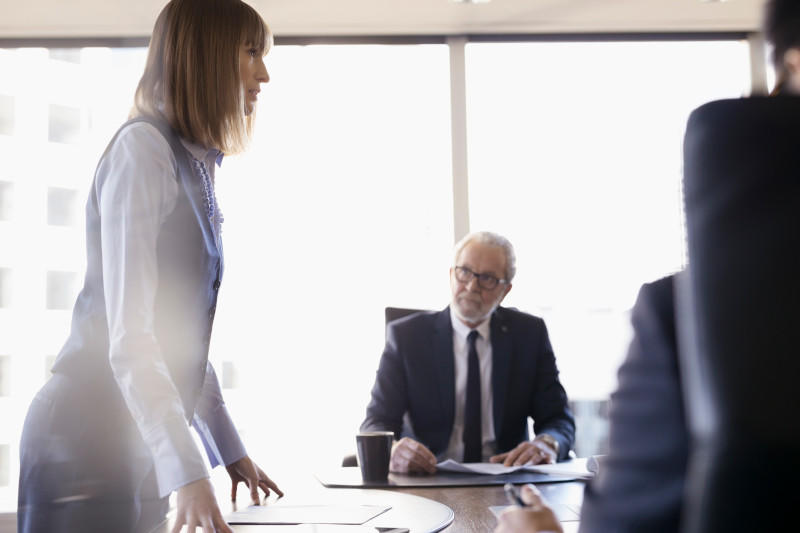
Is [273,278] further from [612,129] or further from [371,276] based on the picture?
[612,129]

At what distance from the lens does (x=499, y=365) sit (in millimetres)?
2846

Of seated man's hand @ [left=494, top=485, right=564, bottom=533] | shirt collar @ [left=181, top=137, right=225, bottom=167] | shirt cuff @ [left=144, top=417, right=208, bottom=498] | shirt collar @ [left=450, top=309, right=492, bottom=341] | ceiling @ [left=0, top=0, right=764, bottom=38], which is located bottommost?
seated man's hand @ [left=494, top=485, right=564, bottom=533]

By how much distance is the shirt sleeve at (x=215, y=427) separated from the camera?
153 cm

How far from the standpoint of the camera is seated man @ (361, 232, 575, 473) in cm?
274

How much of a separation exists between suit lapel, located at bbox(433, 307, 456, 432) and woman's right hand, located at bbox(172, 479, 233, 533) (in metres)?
1.75

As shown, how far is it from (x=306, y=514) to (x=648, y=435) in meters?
0.86

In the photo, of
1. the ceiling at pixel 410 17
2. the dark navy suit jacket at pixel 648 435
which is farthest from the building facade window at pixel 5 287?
the dark navy suit jacket at pixel 648 435

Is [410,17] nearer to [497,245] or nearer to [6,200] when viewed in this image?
[497,245]

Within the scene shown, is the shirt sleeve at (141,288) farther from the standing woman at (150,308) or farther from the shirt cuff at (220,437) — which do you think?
the shirt cuff at (220,437)

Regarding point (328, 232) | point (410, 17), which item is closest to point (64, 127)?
point (328, 232)

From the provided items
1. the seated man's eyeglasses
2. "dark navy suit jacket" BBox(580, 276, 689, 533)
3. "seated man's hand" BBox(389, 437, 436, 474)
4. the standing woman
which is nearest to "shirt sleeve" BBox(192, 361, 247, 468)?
the standing woman

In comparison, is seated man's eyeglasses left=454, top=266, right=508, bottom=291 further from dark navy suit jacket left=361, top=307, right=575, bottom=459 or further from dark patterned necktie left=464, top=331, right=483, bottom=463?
dark patterned necktie left=464, top=331, right=483, bottom=463

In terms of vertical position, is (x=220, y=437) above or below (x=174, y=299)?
below

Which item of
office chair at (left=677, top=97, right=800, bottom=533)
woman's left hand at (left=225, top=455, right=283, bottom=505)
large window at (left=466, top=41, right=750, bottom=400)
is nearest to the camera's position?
office chair at (left=677, top=97, right=800, bottom=533)
